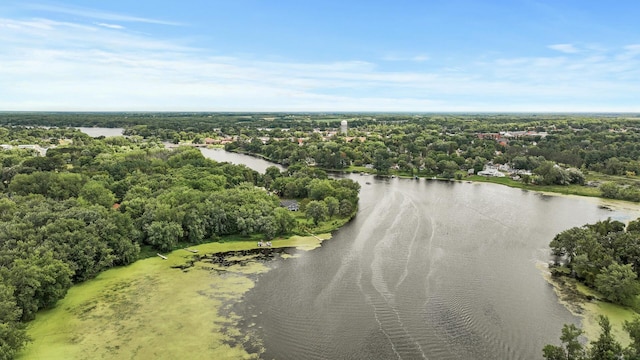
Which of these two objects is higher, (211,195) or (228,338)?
(211,195)

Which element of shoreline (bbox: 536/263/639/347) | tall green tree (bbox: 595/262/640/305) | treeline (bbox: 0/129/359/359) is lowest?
shoreline (bbox: 536/263/639/347)

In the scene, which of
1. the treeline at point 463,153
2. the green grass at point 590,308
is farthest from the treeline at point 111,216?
the treeline at point 463,153

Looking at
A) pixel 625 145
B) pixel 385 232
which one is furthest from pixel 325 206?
pixel 625 145

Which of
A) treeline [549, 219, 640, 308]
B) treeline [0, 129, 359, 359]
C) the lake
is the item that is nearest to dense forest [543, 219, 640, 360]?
treeline [549, 219, 640, 308]

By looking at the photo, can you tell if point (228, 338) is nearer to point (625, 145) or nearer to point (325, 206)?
point (325, 206)

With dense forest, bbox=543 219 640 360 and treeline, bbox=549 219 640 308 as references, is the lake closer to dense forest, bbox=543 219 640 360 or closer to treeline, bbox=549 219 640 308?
dense forest, bbox=543 219 640 360

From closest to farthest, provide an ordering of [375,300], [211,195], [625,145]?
[375,300] < [211,195] < [625,145]
